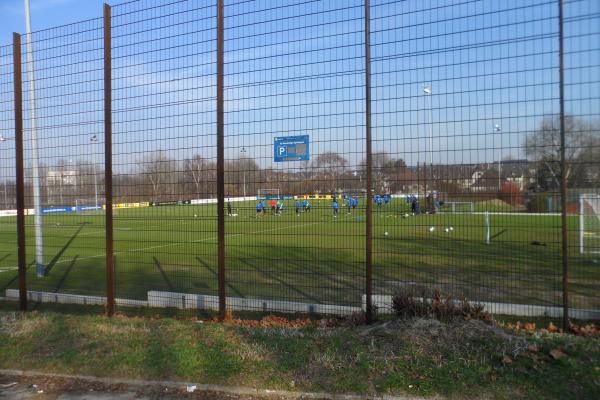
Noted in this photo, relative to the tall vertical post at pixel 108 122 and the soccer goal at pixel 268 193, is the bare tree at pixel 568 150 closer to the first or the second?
the soccer goal at pixel 268 193

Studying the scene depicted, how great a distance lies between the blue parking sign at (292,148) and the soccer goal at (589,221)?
3.43 m

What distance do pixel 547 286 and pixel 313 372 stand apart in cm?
775

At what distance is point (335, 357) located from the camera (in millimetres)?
4941

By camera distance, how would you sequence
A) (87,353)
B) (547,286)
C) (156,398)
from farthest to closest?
1. (547,286)
2. (87,353)
3. (156,398)

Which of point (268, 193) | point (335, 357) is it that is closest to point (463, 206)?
point (268, 193)

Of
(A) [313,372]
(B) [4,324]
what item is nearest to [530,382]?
(A) [313,372]

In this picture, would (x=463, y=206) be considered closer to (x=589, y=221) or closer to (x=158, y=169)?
(x=158, y=169)

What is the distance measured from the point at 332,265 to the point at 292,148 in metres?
8.22

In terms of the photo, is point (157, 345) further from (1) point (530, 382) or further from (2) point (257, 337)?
(1) point (530, 382)

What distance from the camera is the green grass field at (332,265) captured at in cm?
786

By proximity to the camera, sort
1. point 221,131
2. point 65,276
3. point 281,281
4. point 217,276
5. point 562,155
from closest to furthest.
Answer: point 562,155
point 221,131
point 281,281
point 217,276
point 65,276

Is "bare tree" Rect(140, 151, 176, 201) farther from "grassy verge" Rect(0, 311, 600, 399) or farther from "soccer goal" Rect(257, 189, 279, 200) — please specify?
"grassy verge" Rect(0, 311, 600, 399)

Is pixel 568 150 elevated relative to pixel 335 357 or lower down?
elevated

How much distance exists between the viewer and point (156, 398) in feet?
14.9
